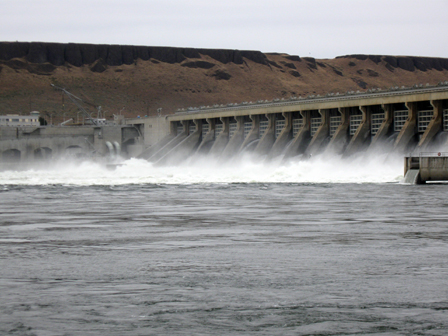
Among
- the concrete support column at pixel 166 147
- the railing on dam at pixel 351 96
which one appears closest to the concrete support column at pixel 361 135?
the railing on dam at pixel 351 96

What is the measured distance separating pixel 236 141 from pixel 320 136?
16649mm

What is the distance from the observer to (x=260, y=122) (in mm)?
85688

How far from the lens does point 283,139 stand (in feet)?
253

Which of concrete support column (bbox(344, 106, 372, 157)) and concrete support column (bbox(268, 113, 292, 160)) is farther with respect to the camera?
concrete support column (bbox(268, 113, 292, 160))

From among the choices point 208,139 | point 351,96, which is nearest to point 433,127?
point 351,96

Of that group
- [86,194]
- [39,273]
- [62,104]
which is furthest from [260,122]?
[62,104]

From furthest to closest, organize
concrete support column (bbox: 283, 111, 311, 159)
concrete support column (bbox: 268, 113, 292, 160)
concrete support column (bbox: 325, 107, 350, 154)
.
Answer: concrete support column (bbox: 268, 113, 292, 160), concrete support column (bbox: 283, 111, 311, 159), concrete support column (bbox: 325, 107, 350, 154)

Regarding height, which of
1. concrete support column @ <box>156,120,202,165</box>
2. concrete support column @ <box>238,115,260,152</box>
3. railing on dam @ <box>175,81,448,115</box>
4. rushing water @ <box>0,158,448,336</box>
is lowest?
rushing water @ <box>0,158,448,336</box>

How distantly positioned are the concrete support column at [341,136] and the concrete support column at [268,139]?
11078 millimetres

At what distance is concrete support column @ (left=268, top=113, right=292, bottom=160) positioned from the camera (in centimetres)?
7519

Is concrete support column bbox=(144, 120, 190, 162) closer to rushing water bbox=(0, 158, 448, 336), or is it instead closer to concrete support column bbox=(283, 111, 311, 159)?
concrete support column bbox=(283, 111, 311, 159)

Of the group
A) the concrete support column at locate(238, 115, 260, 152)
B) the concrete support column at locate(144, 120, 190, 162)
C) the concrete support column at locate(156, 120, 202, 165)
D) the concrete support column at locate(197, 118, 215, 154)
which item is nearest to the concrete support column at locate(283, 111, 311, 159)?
the concrete support column at locate(238, 115, 260, 152)

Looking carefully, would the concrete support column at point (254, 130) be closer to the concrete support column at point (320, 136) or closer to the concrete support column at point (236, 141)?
the concrete support column at point (236, 141)

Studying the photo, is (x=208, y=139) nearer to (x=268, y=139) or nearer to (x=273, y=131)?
(x=273, y=131)
